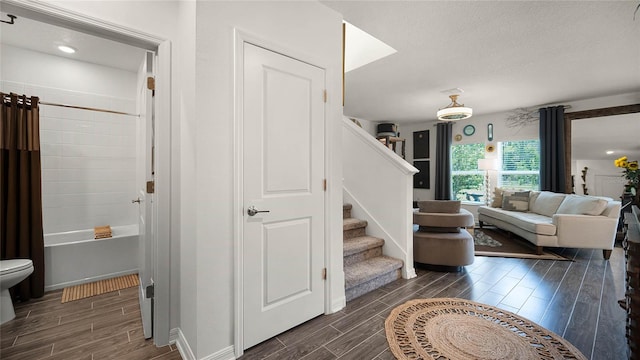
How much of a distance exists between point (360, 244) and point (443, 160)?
4597 millimetres

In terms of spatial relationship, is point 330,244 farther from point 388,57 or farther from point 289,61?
point 388,57

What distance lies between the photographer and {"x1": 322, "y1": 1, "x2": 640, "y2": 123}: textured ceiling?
218 centimetres

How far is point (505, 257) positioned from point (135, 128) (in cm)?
534

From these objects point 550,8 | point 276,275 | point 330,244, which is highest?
point 550,8

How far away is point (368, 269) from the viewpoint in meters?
2.63

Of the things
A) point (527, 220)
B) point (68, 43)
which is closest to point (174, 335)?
point (68, 43)

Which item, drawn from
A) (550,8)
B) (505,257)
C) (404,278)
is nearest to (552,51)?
(550,8)

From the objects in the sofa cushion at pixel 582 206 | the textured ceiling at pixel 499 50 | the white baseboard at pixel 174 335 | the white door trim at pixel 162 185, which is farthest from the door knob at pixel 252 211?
the sofa cushion at pixel 582 206

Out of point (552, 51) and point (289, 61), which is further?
point (552, 51)

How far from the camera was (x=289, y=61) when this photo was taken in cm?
188

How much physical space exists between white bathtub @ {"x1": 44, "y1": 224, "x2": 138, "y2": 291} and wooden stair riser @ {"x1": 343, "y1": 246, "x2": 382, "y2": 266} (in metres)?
2.43

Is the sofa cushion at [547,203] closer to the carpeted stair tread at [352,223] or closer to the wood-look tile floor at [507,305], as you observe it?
the wood-look tile floor at [507,305]

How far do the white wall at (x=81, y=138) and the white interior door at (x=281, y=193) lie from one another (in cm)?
262

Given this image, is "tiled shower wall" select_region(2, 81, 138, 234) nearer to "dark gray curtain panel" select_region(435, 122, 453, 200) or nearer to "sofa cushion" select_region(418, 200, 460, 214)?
"sofa cushion" select_region(418, 200, 460, 214)
